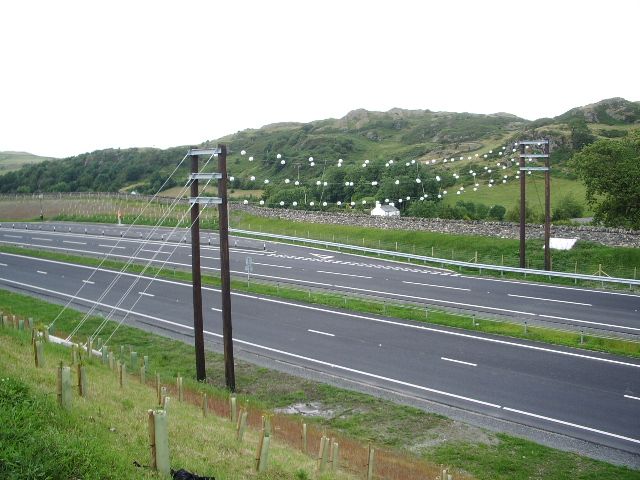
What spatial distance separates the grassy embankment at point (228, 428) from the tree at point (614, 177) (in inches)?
1045

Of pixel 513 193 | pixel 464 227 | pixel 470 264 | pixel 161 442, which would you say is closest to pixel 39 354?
pixel 161 442

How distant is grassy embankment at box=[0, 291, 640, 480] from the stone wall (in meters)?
28.1

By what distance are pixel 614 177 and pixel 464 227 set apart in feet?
42.9

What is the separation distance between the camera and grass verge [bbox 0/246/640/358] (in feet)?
75.3

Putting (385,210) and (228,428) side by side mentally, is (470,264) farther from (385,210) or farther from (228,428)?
(228,428)

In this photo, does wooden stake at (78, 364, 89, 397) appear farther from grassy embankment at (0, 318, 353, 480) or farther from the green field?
the green field

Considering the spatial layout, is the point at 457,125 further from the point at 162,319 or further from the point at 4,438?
the point at 4,438

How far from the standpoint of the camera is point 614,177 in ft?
123

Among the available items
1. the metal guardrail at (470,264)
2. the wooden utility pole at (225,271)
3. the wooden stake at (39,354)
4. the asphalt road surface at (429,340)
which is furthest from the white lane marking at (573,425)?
the metal guardrail at (470,264)

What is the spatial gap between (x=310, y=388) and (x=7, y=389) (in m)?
11.5

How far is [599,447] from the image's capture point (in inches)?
584

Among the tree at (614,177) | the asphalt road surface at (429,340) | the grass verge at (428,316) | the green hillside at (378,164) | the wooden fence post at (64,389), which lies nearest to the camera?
the wooden fence post at (64,389)

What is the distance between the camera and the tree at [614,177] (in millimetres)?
37156

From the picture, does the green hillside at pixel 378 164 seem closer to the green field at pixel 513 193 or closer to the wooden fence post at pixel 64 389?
the green field at pixel 513 193
